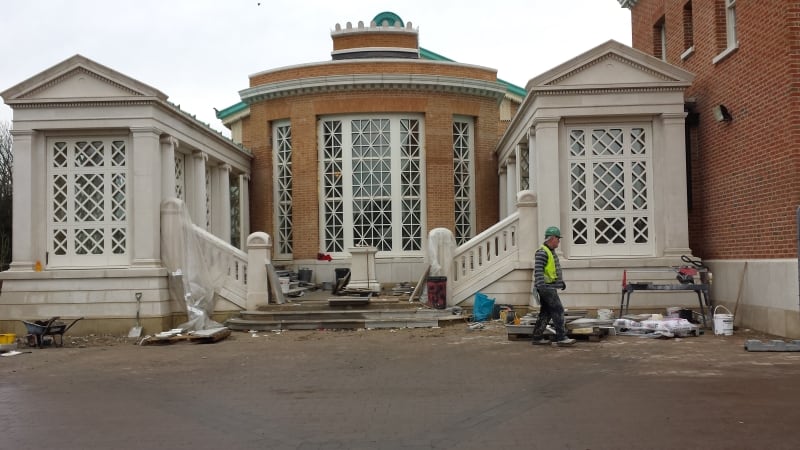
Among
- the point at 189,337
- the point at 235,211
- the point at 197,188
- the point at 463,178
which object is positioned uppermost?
the point at 463,178

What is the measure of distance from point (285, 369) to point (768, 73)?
9034mm

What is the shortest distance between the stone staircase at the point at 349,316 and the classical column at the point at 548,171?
8.52 feet

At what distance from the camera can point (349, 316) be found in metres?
14.4

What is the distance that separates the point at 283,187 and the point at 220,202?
103 inches

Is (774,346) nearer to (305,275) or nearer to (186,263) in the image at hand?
(186,263)

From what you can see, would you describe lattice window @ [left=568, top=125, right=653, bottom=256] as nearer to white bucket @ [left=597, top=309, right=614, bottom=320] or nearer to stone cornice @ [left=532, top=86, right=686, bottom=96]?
stone cornice @ [left=532, top=86, right=686, bottom=96]

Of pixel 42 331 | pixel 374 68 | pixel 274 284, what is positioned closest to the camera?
pixel 42 331

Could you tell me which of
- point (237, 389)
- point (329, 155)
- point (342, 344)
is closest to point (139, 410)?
point (237, 389)

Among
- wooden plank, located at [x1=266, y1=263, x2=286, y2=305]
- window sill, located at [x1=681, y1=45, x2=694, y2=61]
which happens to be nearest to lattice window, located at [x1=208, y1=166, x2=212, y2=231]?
wooden plank, located at [x1=266, y1=263, x2=286, y2=305]

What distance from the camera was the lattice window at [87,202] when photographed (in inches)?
576

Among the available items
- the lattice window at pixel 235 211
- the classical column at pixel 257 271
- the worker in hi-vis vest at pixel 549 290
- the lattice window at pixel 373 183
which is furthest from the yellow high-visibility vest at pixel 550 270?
the lattice window at pixel 235 211

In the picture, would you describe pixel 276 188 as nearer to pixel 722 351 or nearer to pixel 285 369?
pixel 285 369

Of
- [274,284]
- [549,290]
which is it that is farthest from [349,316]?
[549,290]

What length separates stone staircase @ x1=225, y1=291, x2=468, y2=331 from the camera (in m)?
14.2
